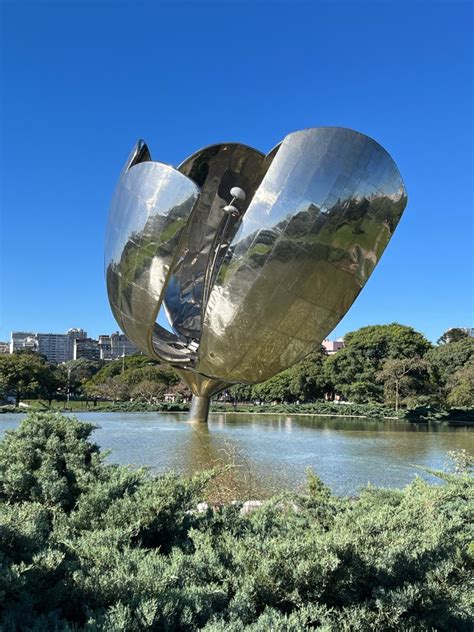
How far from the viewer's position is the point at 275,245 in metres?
9.23

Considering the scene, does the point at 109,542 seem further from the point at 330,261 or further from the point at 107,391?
the point at 107,391

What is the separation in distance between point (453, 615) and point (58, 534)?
228cm

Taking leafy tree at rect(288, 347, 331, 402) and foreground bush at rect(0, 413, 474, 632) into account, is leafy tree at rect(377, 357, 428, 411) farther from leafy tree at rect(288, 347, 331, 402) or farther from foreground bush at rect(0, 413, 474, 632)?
foreground bush at rect(0, 413, 474, 632)

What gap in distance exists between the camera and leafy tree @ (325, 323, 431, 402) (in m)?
39.7

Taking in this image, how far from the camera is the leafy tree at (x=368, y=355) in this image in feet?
130

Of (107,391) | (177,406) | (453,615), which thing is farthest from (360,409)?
(453,615)

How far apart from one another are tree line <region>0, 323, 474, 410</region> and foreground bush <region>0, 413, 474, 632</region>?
33.7 m

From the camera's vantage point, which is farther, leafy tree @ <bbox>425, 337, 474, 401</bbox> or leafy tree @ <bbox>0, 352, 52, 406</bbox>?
leafy tree @ <bbox>425, 337, 474, 401</bbox>

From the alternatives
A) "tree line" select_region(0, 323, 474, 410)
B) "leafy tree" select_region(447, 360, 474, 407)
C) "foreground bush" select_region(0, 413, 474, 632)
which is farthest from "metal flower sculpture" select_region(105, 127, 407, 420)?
"tree line" select_region(0, 323, 474, 410)

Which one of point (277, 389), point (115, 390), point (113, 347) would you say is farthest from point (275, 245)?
point (113, 347)

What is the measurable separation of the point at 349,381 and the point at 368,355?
3.34 m

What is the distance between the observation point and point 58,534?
3.36 m

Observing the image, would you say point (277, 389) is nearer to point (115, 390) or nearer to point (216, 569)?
point (115, 390)

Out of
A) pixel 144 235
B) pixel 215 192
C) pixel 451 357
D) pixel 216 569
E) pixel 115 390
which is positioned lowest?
pixel 115 390
